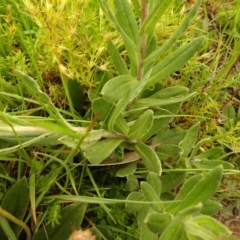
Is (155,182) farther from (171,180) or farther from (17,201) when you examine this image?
(17,201)

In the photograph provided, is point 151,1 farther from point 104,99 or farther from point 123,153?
point 123,153

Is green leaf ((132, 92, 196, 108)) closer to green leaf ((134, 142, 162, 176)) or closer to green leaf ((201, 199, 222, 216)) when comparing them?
green leaf ((134, 142, 162, 176))

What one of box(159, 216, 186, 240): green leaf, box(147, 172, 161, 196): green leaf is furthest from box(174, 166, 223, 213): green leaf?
box(147, 172, 161, 196): green leaf

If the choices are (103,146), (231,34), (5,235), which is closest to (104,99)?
(103,146)

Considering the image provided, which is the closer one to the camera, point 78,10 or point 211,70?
point 78,10

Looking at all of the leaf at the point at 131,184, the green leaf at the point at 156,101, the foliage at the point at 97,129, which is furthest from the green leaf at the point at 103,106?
the leaf at the point at 131,184

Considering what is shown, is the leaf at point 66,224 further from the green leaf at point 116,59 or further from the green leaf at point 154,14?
the green leaf at point 154,14
